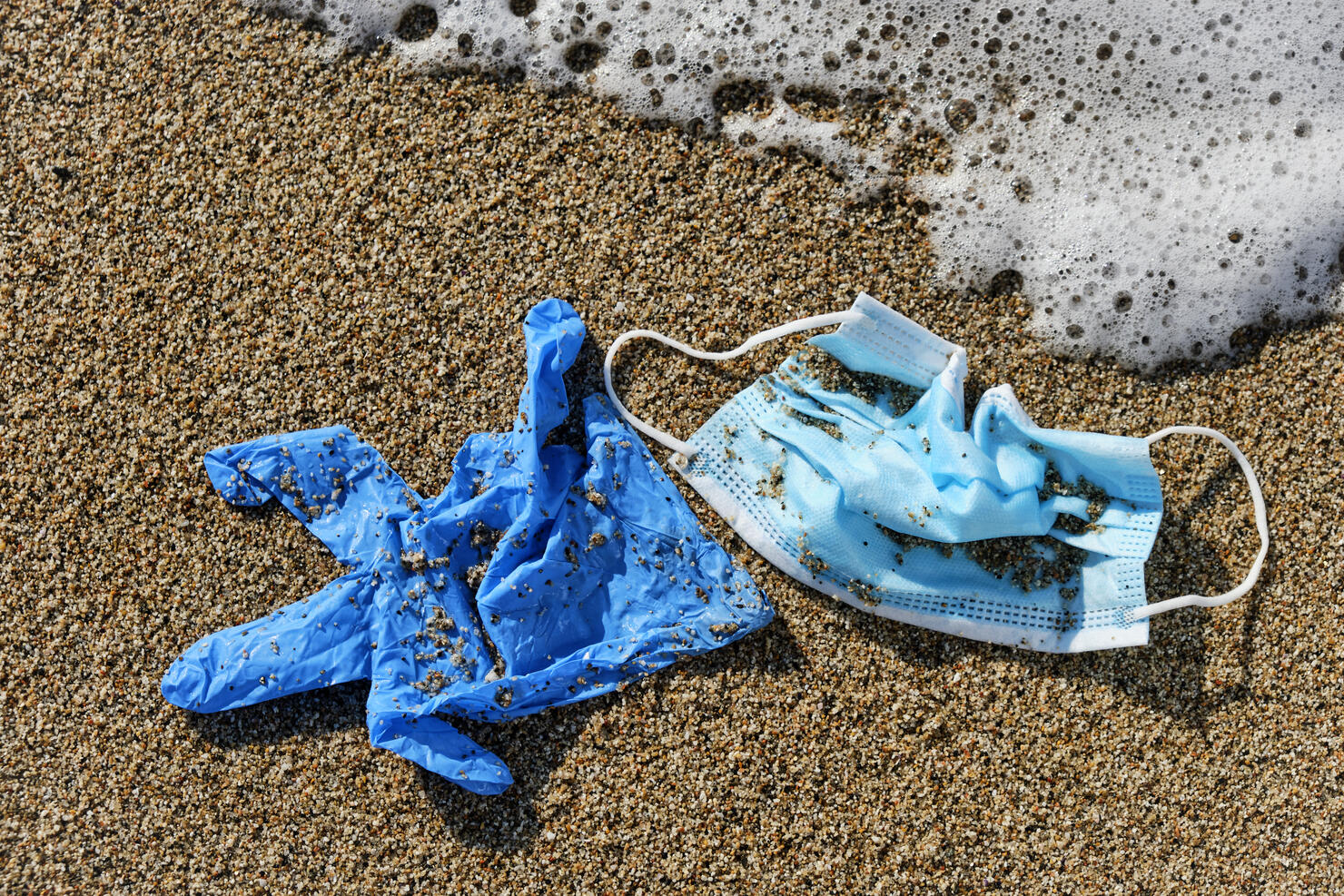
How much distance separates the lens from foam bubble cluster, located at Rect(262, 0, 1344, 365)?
2570 mm

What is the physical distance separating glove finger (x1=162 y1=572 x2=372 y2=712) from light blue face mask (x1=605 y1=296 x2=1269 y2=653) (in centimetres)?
106

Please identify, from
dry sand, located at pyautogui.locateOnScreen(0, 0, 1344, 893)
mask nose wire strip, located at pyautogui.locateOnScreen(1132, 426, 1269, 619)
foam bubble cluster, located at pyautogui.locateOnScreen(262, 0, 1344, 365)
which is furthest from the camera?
foam bubble cluster, located at pyautogui.locateOnScreen(262, 0, 1344, 365)

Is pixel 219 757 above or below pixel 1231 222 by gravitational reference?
below

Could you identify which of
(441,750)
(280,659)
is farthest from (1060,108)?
(280,659)

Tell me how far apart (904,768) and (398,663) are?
1552 millimetres

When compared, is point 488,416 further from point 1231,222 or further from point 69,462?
point 1231,222

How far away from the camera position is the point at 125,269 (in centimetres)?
259

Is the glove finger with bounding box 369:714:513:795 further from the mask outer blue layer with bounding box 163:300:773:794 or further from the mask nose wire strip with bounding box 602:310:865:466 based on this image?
the mask nose wire strip with bounding box 602:310:865:466

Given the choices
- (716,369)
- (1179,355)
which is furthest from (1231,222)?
(716,369)

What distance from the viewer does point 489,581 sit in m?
2.44

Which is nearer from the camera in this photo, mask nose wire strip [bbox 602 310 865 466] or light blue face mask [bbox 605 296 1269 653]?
light blue face mask [bbox 605 296 1269 653]

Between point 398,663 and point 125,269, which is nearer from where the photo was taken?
point 398,663

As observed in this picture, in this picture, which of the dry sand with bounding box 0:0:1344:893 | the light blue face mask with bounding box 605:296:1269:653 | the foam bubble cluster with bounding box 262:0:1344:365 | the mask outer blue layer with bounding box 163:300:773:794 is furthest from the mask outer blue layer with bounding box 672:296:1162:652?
the foam bubble cluster with bounding box 262:0:1344:365

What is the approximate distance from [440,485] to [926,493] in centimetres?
148
